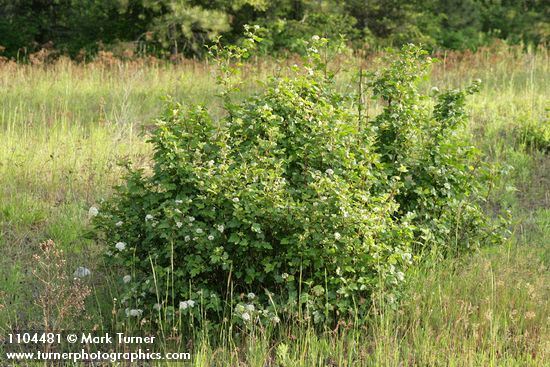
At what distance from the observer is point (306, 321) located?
435 centimetres

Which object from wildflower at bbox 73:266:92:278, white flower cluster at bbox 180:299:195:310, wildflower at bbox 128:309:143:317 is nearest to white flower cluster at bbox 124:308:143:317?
wildflower at bbox 128:309:143:317

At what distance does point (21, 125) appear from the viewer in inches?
349

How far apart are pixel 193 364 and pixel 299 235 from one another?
2.88 ft

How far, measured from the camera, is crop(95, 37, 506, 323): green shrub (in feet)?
13.7

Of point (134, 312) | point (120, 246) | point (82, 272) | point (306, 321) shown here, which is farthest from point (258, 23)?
point (134, 312)

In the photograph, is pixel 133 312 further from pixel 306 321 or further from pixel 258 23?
pixel 258 23

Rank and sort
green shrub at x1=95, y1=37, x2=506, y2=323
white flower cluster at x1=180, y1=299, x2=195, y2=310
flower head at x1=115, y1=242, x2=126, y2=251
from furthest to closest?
flower head at x1=115, y1=242, x2=126, y2=251
green shrub at x1=95, y1=37, x2=506, y2=323
white flower cluster at x1=180, y1=299, x2=195, y2=310

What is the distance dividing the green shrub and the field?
21 centimetres

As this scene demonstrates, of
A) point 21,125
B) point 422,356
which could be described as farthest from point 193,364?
point 21,125

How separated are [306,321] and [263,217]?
66 cm

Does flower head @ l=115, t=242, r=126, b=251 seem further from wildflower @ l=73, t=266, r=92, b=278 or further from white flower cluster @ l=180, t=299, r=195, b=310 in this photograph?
wildflower @ l=73, t=266, r=92, b=278

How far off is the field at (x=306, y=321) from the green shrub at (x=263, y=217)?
21 cm

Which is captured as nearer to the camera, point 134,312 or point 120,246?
point 134,312

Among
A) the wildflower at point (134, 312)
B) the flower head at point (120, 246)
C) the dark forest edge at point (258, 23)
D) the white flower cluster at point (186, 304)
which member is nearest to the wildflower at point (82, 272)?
the flower head at point (120, 246)
